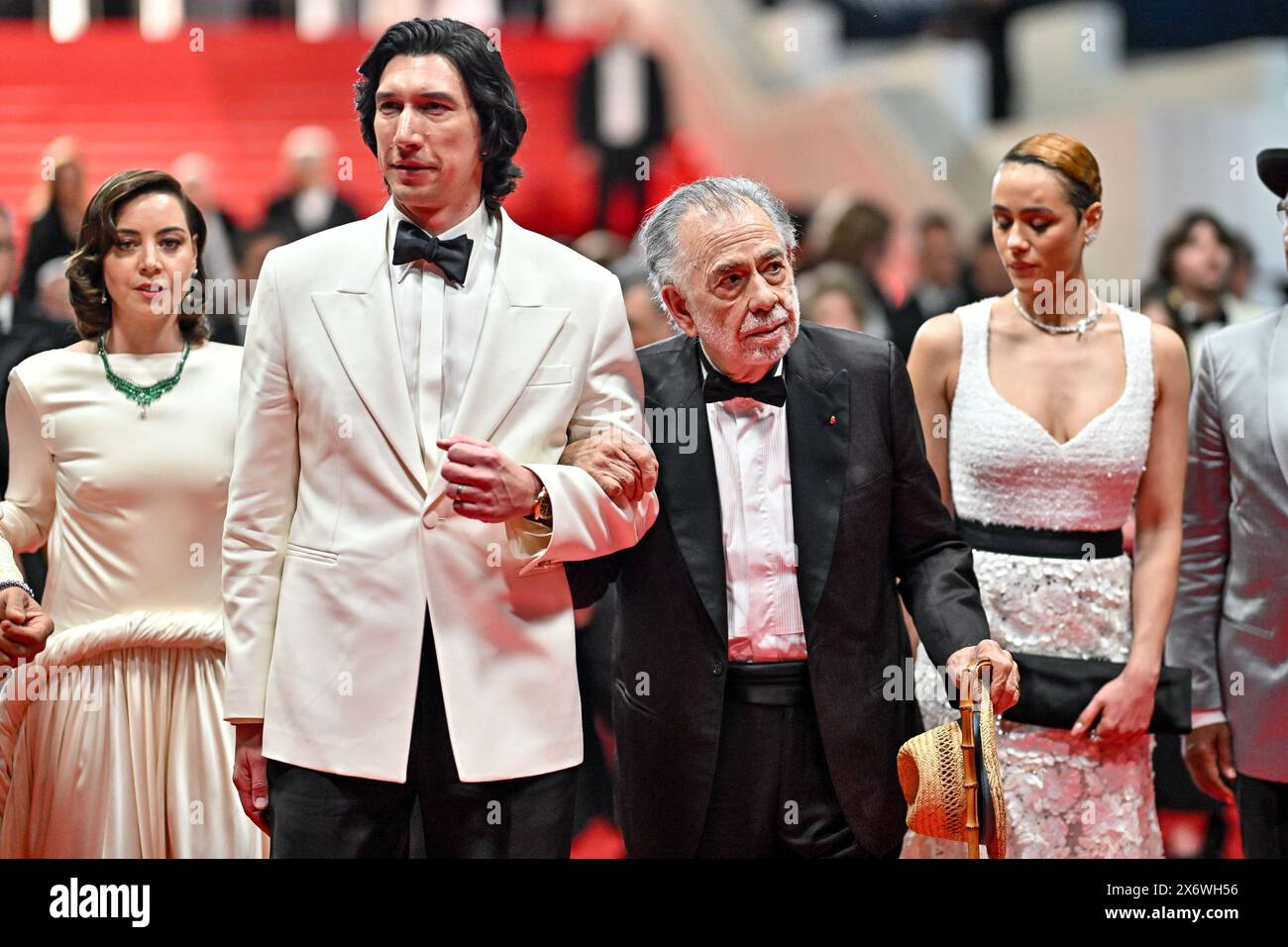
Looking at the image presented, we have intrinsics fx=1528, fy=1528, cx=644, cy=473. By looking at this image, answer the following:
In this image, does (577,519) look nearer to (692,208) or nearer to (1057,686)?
(692,208)

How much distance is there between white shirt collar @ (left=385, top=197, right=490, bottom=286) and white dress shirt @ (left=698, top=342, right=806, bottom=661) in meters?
0.51

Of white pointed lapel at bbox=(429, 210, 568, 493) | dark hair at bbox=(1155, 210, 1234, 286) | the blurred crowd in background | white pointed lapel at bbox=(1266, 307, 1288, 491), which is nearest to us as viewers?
white pointed lapel at bbox=(429, 210, 568, 493)

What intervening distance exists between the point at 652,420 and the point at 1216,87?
20.8ft

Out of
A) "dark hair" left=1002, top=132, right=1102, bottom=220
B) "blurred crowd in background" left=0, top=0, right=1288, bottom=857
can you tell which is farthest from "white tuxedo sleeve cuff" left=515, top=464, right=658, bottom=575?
"dark hair" left=1002, top=132, right=1102, bottom=220

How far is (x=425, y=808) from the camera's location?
8.51 ft

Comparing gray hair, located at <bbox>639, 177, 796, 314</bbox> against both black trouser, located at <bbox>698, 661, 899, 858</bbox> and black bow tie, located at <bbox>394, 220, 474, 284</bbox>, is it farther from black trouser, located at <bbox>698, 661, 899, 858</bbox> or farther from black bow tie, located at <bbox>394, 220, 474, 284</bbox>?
black trouser, located at <bbox>698, 661, 899, 858</bbox>

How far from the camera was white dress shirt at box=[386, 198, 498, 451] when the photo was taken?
2.64 metres

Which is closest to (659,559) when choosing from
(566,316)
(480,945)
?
(566,316)

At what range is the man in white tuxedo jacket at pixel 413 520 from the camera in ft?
8.41

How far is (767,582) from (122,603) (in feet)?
4.34

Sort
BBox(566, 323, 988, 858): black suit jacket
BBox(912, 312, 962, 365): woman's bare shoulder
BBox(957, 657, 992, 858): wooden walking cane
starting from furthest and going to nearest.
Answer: BBox(912, 312, 962, 365): woman's bare shoulder < BBox(566, 323, 988, 858): black suit jacket < BBox(957, 657, 992, 858): wooden walking cane

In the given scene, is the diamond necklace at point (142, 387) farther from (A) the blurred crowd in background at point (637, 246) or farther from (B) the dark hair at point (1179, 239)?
(B) the dark hair at point (1179, 239)

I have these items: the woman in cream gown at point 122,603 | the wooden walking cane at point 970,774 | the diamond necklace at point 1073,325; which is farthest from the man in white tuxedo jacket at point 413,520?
the diamond necklace at point 1073,325

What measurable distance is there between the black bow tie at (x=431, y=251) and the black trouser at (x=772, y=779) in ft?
2.83
